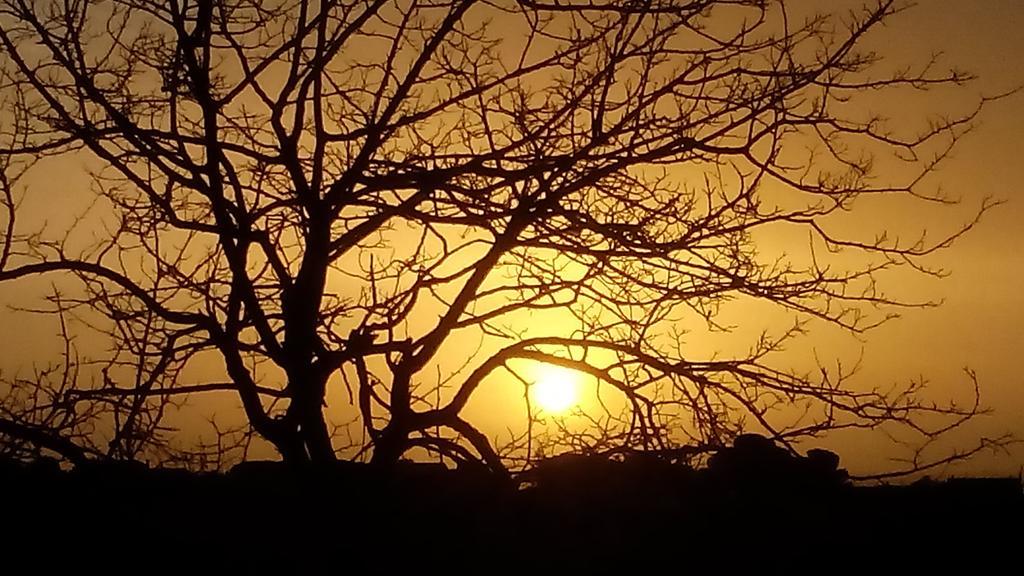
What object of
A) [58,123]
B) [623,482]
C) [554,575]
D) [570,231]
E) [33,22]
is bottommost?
[554,575]

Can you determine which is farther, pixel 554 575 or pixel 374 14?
pixel 374 14

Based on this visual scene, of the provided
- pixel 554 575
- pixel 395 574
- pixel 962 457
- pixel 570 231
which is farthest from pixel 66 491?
pixel 962 457

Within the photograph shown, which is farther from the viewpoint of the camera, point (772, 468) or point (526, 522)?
point (772, 468)

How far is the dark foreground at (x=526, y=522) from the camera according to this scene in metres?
5.04

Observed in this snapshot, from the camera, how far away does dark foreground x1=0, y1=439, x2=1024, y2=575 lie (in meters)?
5.04

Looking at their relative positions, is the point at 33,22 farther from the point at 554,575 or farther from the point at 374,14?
the point at 554,575

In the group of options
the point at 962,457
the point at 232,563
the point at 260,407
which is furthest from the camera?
the point at 260,407

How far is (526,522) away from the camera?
216 inches

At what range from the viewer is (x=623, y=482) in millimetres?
5812

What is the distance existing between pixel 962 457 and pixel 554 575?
280cm

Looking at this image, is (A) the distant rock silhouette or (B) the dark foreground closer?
(B) the dark foreground

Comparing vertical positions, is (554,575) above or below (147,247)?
below

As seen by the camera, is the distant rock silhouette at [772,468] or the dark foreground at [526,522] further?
the distant rock silhouette at [772,468]

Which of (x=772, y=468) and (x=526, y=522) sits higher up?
→ (x=772, y=468)
